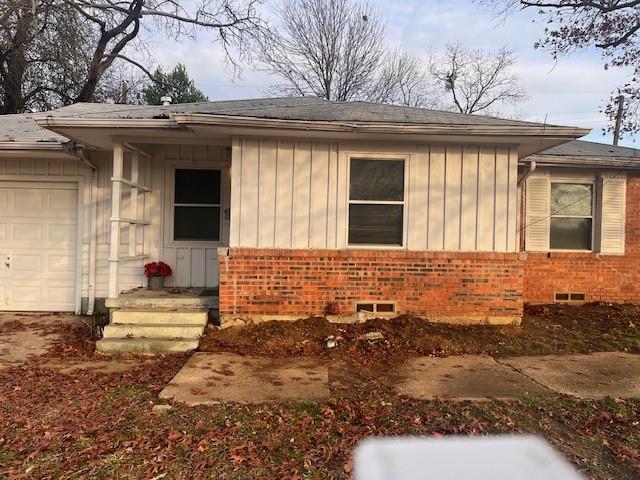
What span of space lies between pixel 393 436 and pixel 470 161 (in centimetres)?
474

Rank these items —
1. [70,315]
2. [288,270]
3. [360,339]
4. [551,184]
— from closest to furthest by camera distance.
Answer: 1. [360,339]
2. [288,270]
3. [70,315]
4. [551,184]

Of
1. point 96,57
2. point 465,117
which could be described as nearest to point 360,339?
point 465,117

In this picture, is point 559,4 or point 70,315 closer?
point 70,315

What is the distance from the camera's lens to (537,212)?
9.48 meters

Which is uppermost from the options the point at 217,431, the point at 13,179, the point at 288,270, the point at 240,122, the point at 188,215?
the point at 240,122

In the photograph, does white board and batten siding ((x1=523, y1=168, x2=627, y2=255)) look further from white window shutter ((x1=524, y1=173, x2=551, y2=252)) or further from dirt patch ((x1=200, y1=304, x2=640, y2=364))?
dirt patch ((x1=200, y1=304, x2=640, y2=364))

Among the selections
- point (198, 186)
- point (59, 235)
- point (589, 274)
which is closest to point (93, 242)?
point (59, 235)

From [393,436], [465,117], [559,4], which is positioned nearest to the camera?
[393,436]

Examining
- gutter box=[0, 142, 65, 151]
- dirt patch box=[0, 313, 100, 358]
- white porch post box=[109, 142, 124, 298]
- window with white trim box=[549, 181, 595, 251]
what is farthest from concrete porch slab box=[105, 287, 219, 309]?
window with white trim box=[549, 181, 595, 251]

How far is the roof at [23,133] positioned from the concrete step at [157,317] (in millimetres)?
3420

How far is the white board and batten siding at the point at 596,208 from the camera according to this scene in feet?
31.0

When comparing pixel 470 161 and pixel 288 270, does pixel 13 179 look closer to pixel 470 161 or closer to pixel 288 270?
pixel 288 270

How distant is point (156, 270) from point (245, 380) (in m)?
3.80

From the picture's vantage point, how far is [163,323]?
6.78 m
